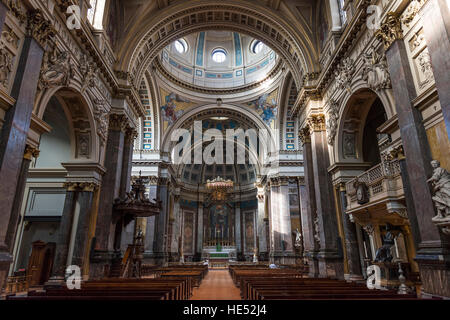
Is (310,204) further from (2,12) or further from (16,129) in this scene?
(2,12)

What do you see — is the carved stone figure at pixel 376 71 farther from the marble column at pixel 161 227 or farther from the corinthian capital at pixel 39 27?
the marble column at pixel 161 227

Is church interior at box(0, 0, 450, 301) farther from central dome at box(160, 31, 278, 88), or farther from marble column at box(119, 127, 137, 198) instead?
central dome at box(160, 31, 278, 88)

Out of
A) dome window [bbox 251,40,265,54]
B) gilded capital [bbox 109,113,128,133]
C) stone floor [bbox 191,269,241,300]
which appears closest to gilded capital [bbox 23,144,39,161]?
gilded capital [bbox 109,113,128,133]

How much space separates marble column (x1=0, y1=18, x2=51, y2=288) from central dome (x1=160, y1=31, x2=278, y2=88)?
17.1m

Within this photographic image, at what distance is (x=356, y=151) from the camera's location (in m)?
10.5

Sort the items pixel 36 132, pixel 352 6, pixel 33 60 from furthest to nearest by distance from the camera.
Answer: pixel 352 6
pixel 36 132
pixel 33 60

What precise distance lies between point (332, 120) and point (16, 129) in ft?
32.6

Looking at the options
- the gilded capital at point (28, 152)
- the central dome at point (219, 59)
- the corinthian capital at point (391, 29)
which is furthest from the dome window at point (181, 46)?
the corinthian capital at point (391, 29)

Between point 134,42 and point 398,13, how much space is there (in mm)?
10523

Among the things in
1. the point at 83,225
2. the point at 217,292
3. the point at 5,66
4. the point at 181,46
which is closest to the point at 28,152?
the point at 5,66

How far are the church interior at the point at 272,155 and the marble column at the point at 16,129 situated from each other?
0.12 ft

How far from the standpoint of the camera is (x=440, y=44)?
17.2 ft

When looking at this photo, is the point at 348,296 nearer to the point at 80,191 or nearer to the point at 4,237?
the point at 4,237

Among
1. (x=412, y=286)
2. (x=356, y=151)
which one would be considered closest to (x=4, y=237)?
(x=412, y=286)
